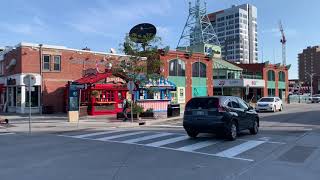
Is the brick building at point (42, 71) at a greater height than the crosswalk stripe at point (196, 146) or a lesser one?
greater

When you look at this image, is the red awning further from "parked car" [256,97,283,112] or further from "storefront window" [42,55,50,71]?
"parked car" [256,97,283,112]

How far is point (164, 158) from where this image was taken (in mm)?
11742

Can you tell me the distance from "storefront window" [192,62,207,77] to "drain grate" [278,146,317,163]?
133 feet

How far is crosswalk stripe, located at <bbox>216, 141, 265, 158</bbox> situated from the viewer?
12508 millimetres

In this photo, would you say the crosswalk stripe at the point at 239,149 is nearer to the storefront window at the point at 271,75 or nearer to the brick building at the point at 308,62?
the storefront window at the point at 271,75

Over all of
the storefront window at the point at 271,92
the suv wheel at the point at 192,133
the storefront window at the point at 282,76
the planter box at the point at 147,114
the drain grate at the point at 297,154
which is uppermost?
the storefront window at the point at 282,76

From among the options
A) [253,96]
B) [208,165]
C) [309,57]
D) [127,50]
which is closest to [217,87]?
[253,96]

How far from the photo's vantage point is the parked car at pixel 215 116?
15680mm

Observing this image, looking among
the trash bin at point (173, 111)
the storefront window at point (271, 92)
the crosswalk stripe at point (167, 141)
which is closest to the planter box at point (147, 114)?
the trash bin at point (173, 111)

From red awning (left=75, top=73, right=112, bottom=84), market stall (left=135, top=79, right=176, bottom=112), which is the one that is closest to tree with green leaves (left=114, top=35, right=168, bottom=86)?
market stall (left=135, top=79, right=176, bottom=112)

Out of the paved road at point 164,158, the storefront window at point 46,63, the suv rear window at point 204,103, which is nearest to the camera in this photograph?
the paved road at point 164,158

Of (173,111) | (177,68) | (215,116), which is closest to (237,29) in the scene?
(177,68)

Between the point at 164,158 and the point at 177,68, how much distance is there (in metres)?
40.4

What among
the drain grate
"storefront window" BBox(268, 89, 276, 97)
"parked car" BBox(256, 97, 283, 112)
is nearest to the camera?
the drain grate
